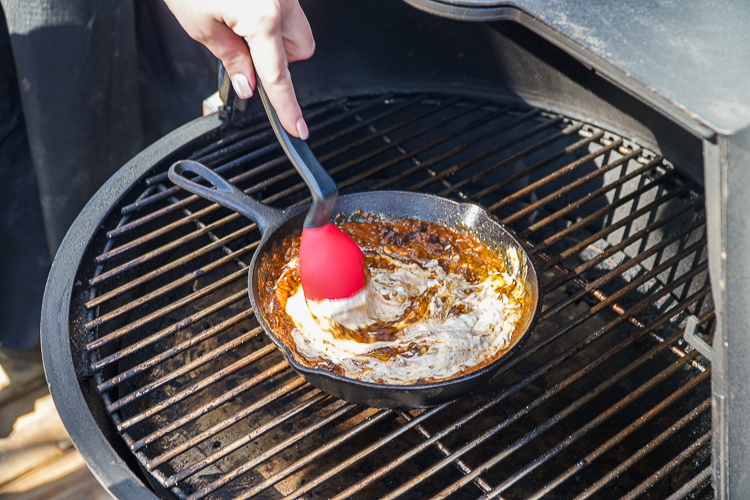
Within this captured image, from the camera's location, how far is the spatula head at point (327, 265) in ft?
4.66

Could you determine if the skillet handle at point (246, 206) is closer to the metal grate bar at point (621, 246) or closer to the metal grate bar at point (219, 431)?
the metal grate bar at point (219, 431)

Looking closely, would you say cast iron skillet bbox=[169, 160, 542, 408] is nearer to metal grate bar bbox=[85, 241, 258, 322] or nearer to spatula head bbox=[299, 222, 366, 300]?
spatula head bbox=[299, 222, 366, 300]

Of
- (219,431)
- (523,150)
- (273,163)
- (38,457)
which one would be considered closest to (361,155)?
(273,163)

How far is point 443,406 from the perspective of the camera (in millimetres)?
1568

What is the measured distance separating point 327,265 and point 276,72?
0.44m

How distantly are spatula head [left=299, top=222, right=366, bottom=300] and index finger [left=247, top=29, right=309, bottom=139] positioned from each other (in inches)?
10.4

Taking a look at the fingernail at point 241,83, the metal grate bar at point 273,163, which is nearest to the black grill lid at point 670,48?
the fingernail at point 241,83

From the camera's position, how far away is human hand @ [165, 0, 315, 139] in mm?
1269

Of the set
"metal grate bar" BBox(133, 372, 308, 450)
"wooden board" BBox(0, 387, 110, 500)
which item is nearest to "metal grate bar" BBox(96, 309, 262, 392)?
"metal grate bar" BBox(133, 372, 308, 450)

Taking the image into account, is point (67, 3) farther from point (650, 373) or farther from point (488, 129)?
point (650, 373)

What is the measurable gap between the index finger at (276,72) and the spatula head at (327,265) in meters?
0.27

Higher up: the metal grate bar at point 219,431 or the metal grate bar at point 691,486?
the metal grate bar at point 691,486

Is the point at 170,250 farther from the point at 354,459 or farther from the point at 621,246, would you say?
the point at 621,246

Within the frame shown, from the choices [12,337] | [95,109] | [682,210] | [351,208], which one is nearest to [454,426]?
[351,208]
